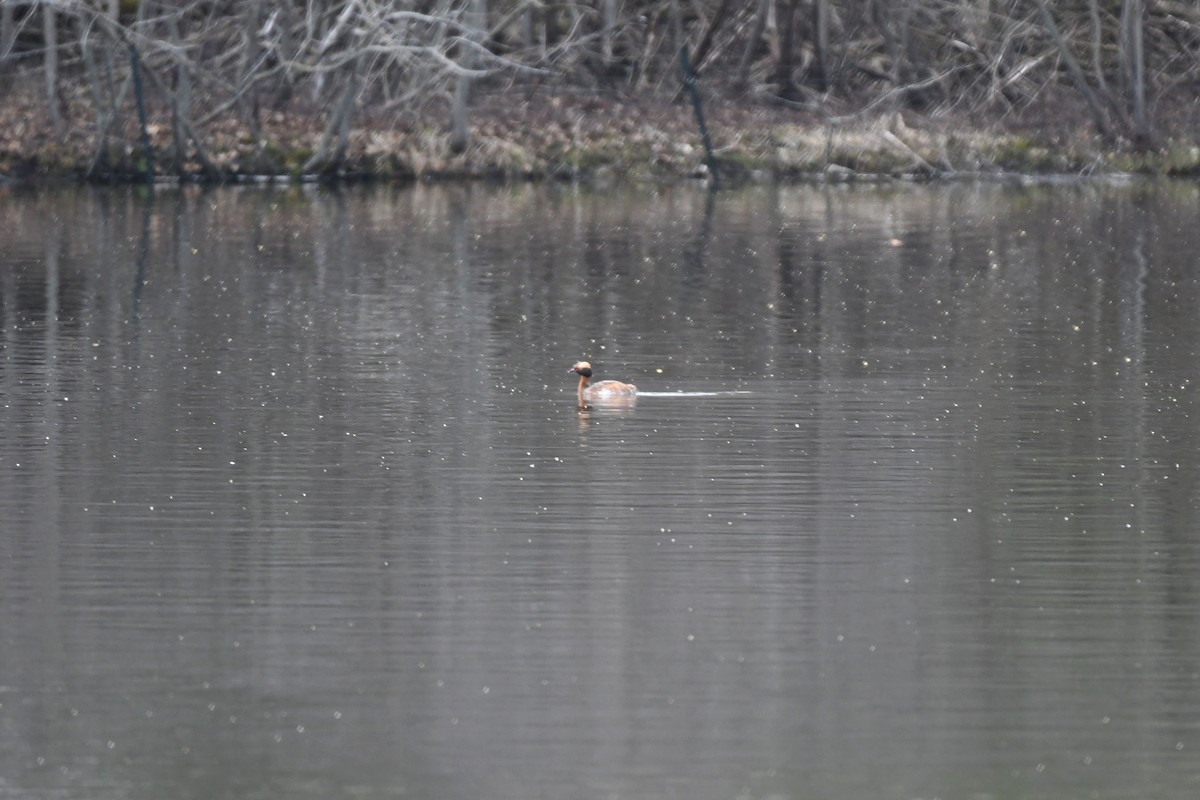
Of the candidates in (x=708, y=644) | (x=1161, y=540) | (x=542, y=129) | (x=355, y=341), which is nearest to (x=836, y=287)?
(x=355, y=341)

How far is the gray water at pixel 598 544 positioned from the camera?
7.75 meters

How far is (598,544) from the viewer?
10930 mm

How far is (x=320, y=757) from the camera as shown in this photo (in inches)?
301

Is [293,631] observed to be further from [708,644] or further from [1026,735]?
[1026,735]

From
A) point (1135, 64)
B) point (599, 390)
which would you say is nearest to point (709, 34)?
point (1135, 64)

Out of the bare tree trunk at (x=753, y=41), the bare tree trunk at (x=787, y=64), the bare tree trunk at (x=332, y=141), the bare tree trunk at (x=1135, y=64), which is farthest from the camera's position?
the bare tree trunk at (x=787, y=64)

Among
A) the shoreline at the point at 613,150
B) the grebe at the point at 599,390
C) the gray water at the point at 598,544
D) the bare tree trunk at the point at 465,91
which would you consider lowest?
the gray water at the point at 598,544

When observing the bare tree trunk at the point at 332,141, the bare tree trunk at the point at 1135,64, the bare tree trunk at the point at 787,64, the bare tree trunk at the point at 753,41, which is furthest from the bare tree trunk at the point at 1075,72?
the bare tree trunk at the point at 332,141

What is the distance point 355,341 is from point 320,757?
39.3 feet

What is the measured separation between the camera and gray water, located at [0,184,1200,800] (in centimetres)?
775

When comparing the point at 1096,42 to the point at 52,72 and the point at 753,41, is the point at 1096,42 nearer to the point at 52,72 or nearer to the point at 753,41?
the point at 753,41

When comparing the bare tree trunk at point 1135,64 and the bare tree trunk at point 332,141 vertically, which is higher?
the bare tree trunk at point 1135,64

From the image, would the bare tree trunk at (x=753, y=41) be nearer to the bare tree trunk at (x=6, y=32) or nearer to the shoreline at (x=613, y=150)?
the shoreline at (x=613, y=150)

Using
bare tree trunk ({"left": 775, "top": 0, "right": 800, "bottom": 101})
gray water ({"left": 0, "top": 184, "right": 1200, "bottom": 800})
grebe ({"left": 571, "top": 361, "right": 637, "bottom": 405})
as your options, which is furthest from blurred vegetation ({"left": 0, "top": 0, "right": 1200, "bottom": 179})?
grebe ({"left": 571, "top": 361, "right": 637, "bottom": 405})
